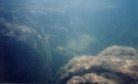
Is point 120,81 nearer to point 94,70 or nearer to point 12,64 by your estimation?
point 94,70

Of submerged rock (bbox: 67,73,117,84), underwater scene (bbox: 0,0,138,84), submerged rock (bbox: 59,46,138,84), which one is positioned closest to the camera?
submerged rock (bbox: 67,73,117,84)

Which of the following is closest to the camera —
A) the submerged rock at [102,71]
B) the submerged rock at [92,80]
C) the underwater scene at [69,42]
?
the submerged rock at [92,80]

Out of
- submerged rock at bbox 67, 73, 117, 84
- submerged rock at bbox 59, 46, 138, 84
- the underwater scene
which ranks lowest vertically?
submerged rock at bbox 67, 73, 117, 84

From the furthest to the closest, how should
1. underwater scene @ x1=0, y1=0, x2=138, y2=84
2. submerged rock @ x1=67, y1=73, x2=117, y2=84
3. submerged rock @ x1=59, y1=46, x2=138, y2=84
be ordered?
1. underwater scene @ x1=0, y1=0, x2=138, y2=84
2. submerged rock @ x1=59, y1=46, x2=138, y2=84
3. submerged rock @ x1=67, y1=73, x2=117, y2=84

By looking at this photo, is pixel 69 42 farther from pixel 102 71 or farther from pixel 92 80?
pixel 92 80

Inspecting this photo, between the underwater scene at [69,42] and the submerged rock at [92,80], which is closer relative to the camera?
the submerged rock at [92,80]

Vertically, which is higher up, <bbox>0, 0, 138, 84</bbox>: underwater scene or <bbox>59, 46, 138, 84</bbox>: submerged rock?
<bbox>0, 0, 138, 84</bbox>: underwater scene

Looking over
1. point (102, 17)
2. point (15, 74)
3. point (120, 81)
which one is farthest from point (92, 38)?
point (120, 81)
